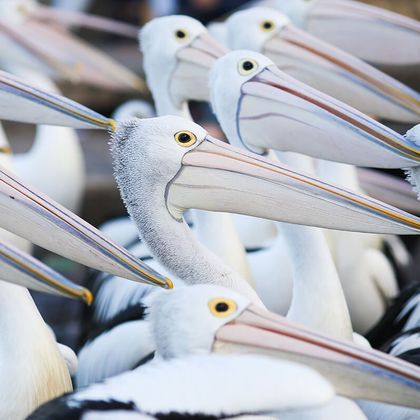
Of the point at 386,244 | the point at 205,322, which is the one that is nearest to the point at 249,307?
the point at 205,322

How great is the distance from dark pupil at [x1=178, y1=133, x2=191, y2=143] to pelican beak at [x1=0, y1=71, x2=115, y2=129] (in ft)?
1.61

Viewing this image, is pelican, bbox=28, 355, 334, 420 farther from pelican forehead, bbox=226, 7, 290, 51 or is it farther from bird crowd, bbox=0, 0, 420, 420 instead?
pelican forehead, bbox=226, 7, 290, 51

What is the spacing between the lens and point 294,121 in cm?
379

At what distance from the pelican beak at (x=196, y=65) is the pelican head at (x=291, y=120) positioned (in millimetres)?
560

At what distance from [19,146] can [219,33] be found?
3.00 m

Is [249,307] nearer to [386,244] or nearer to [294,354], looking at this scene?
[294,354]

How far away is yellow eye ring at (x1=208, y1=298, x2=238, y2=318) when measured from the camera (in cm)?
279

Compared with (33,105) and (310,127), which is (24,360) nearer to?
(33,105)

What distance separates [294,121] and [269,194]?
1.87 feet

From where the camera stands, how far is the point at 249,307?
2818 mm

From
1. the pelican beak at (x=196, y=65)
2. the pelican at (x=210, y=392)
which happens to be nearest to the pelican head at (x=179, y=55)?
the pelican beak at (x=196, y=65)

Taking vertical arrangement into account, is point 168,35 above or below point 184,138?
above

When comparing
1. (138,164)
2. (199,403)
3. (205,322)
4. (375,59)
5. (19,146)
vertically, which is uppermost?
(19,146)

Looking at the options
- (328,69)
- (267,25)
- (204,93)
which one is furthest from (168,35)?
(328,69)
